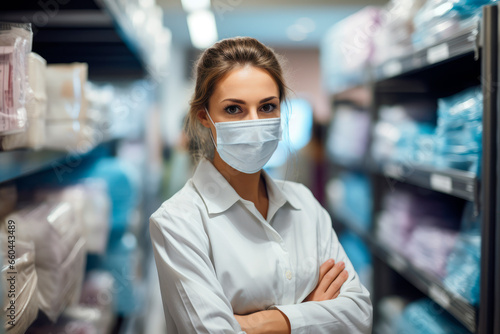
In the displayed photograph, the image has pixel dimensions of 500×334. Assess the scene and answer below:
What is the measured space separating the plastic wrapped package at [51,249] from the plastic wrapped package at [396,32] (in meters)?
1.72

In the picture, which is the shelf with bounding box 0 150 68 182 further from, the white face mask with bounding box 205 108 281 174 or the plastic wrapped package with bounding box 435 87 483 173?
the plastic wrapped package with bounding box 435 87 483 173

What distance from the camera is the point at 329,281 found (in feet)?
3.52

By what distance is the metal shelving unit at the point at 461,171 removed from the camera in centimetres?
133

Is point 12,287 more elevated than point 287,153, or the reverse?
point 287,153

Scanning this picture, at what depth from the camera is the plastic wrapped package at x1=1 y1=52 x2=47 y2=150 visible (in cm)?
104

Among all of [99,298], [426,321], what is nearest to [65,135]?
[99,298]

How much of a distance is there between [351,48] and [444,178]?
5.33 feet

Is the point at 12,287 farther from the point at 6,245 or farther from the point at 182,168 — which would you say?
the point at 182,168

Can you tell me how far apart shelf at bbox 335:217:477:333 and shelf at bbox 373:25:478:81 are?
0.93m

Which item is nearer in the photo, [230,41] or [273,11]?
[230,41]

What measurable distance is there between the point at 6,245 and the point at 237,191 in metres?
0.57

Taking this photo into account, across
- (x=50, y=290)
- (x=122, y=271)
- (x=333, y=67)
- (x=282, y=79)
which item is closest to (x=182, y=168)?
(x=122, y=271)

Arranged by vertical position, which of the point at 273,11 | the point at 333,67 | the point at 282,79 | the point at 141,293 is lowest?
the point at 141,293

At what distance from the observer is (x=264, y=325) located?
3.18 ft
